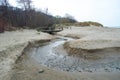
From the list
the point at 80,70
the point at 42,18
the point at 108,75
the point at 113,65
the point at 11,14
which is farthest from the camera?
the point at 42,18

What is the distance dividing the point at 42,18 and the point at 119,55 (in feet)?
157

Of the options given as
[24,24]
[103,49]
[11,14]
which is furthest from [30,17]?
[103,49]

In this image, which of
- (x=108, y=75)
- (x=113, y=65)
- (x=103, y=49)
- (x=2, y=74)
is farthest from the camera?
(x=103, y=49)

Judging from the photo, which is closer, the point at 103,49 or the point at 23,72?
the point at 23,72

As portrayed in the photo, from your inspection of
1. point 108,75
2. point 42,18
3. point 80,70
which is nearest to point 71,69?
point 80,70

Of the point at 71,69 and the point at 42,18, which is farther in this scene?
the point at 42,18

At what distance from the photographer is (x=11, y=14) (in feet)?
155

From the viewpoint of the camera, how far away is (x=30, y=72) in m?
8.44

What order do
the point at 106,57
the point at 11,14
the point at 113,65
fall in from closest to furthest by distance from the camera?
the point at 113,65 → the point at 106,57 → the point at 11,14

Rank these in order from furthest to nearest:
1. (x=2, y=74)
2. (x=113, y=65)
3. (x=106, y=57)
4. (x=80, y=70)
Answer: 1. (x=106, y=57)
2. (x=113, y=65)
3. (x=80, y=70)
4. (x=2, y=74)

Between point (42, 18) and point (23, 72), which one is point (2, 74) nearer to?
point (23, 72)

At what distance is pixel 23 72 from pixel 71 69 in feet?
9.71

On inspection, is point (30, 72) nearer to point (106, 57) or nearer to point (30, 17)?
point (106, 57)

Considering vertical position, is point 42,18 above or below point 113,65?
above
